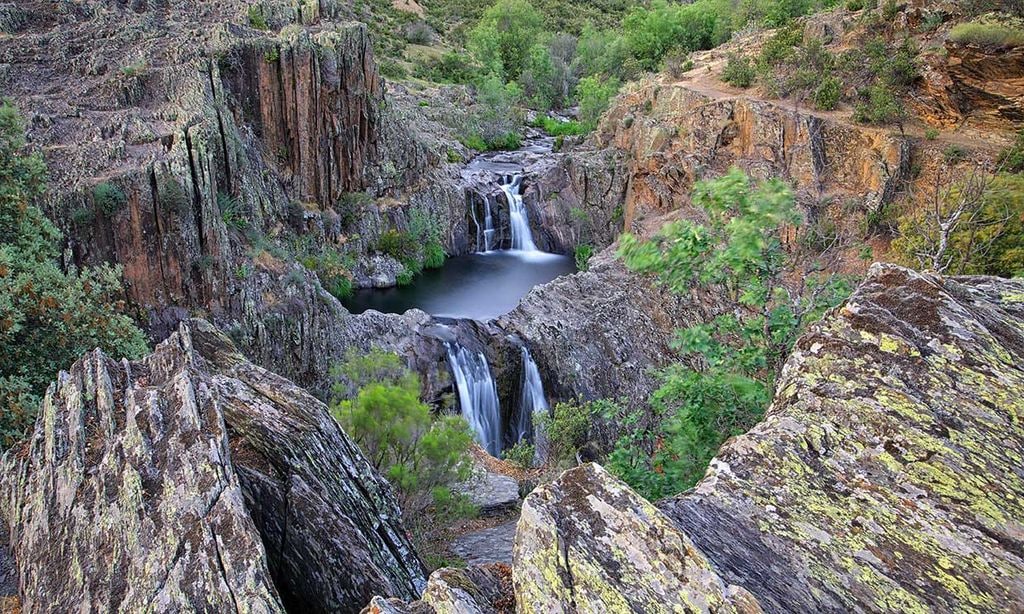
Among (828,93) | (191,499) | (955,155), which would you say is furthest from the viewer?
(828,93)

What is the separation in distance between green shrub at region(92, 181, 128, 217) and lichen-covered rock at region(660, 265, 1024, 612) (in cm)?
1623

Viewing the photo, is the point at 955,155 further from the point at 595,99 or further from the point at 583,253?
the point at 595,99

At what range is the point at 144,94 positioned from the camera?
21.9 metres

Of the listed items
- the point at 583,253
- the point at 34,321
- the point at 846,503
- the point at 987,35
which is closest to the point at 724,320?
the point at 846,503

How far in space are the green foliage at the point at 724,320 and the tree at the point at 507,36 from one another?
193 feet

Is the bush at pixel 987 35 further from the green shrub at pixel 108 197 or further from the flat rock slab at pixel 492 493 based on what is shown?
the green shrub at pixel 108 197

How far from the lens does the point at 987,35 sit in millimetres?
20188

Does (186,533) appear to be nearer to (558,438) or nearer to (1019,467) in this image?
(1019,467)

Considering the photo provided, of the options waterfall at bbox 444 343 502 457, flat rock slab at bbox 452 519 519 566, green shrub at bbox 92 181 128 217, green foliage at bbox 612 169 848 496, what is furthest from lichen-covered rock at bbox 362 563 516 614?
waterfall at bbox 444 343 502 457

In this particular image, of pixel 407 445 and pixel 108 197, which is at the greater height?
pixel 108 197

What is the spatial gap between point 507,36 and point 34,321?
221 feet

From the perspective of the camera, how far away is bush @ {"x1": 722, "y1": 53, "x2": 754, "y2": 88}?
30.6m

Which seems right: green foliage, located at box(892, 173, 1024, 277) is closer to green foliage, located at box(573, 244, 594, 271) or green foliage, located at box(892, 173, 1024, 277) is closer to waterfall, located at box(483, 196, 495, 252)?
green foliage, located at box(573, 244, 594, 271)

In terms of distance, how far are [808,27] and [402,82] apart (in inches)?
1316
